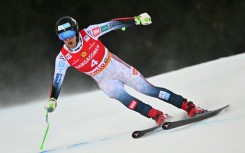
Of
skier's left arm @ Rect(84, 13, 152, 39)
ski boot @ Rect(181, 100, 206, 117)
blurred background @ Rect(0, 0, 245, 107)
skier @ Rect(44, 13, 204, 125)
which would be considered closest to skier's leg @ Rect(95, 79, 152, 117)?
skier @ Rect(44, 13, 204, 125)

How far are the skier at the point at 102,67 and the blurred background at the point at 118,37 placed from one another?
34.0 feet

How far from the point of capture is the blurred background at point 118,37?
1800 cm

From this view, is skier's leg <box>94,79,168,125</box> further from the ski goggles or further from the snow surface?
the ski goggles

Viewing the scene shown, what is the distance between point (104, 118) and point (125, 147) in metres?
3.28

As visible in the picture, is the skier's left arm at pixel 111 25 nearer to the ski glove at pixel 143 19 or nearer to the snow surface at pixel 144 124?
the ski glove at pixel 143 19

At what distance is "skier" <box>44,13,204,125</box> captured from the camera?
676 cm

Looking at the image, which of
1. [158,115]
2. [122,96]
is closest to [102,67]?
[122,96]

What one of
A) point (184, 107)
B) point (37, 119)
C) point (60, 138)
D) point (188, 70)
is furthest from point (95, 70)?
point (188, 70)

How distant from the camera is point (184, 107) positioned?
7039 millimetres

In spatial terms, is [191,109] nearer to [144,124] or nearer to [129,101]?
[129,101]

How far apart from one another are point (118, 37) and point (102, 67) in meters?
12.4

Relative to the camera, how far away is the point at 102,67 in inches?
274

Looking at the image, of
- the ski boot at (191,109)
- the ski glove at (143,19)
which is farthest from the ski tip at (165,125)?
the ski glove at (143,19)

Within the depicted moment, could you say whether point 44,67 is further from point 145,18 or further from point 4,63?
point 145,18
